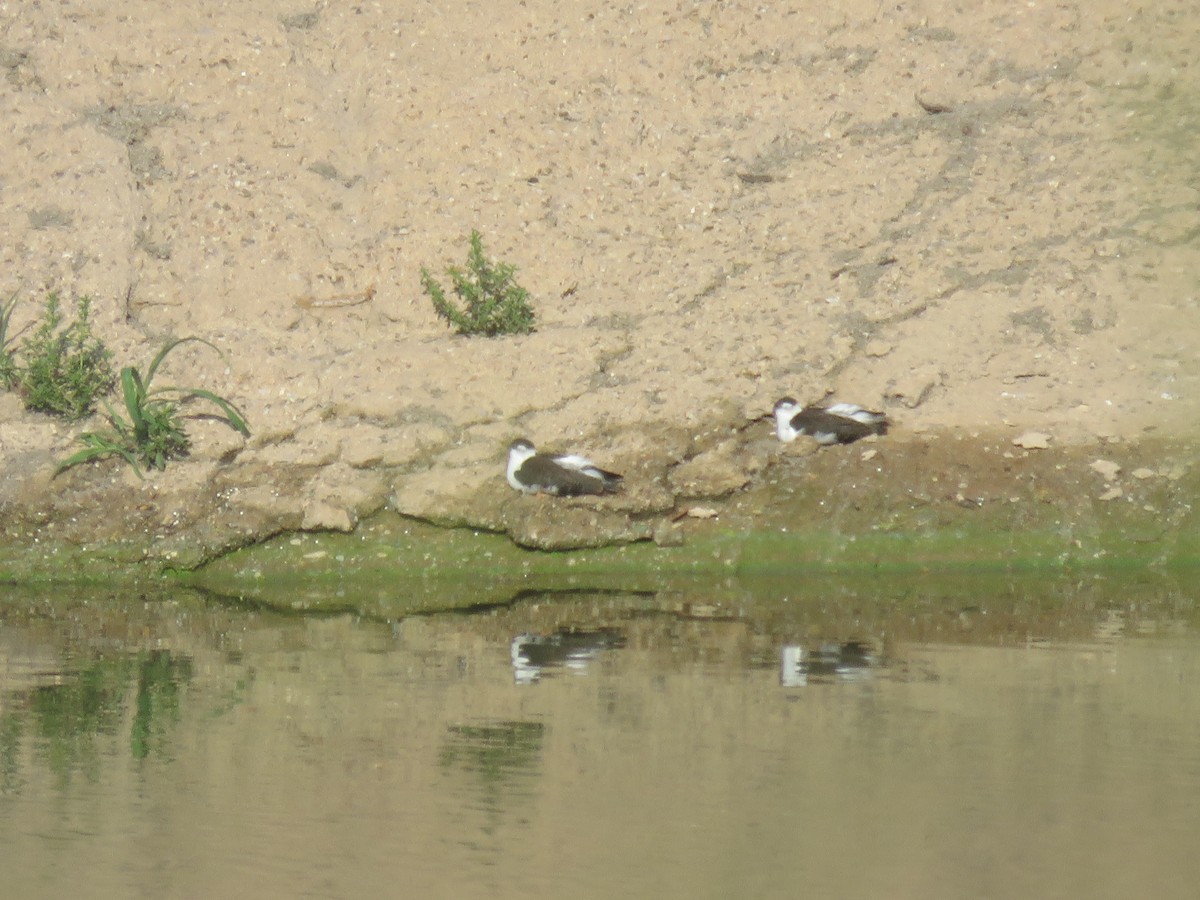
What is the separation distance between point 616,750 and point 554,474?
11.3ft

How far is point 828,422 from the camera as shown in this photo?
382 inches

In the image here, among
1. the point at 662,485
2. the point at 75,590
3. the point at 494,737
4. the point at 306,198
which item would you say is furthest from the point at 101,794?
the point at 306,198

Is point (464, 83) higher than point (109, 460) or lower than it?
higher

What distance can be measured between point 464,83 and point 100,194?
8.67 ft

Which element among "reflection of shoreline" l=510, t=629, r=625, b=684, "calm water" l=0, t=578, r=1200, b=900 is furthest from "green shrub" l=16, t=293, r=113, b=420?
"reflection of shoreline" l=510, t=629, r=625, b=684

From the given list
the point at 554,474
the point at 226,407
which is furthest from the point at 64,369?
the point at 554,474

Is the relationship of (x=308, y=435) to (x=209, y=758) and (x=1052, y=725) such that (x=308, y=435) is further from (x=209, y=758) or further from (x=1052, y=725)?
(x=1052, y=725)

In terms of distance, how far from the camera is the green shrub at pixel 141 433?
992 cm

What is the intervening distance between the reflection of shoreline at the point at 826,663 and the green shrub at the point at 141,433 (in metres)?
4.17

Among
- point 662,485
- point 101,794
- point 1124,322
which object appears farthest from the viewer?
point 1124,322

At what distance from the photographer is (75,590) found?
9344mm

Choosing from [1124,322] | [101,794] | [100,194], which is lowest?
[101,794]

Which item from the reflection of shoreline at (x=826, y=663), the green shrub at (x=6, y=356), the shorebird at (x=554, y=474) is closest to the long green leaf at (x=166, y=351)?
the green shrub at (x=6, y=356)

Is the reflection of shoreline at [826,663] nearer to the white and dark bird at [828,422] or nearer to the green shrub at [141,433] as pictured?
the white and dark bird at [828,422]
